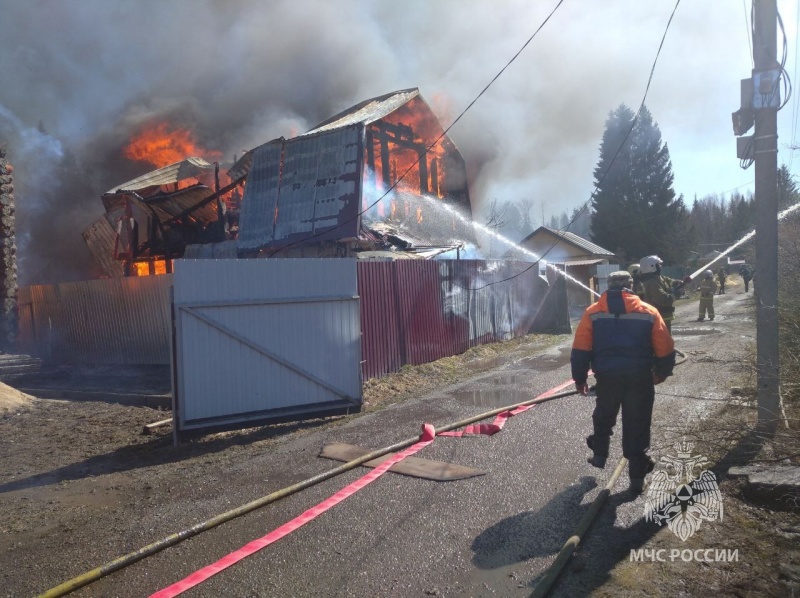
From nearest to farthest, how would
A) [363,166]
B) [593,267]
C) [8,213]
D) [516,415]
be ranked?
[516,415], [363,166], [8,213], [593,267]

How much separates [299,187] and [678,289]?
409 inches

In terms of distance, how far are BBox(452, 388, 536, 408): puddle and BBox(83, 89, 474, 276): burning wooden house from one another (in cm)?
Result: 621

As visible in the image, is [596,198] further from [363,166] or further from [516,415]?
[516,415]

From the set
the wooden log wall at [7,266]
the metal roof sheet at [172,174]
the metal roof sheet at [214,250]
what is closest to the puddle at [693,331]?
the metal roof sheet at [214,250]

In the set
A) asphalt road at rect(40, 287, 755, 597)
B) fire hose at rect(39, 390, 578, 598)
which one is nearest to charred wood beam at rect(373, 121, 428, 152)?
asphalt road at rect(40, 287, 755, 597)

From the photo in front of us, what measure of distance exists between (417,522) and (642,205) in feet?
129

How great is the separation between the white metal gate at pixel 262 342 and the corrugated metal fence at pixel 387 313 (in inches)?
67.2

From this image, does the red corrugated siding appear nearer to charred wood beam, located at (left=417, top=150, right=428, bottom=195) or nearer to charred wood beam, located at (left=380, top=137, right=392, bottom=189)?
charred wood beam, located at (left=380, top=137, right=392, bottom=189)

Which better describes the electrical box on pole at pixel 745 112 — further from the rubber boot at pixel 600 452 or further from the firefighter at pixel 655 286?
the rubber boot at pixel 600 452

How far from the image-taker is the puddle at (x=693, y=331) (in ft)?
41.9

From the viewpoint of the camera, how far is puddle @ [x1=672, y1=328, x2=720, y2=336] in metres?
12.8

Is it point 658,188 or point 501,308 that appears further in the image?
point 658,188

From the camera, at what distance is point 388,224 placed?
15.2 meters

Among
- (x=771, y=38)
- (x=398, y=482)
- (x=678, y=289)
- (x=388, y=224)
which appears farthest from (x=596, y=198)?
(x=398, y=482)
